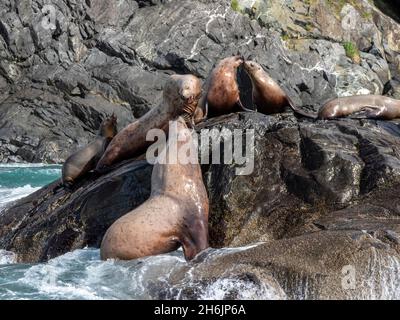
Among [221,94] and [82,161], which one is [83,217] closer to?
[82,161]

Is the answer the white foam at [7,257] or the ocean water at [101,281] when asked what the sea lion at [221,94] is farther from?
the white foam at [7,257]

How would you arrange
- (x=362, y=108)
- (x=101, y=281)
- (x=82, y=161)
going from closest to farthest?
(x=101, y=281)
(x=82, y=161)
(x=362, y=108)

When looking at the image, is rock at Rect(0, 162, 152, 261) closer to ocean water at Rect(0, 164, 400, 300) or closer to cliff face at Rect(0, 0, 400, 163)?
ocean water at Rect(0, 164, 400, 300)

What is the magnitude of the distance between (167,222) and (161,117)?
1.90m

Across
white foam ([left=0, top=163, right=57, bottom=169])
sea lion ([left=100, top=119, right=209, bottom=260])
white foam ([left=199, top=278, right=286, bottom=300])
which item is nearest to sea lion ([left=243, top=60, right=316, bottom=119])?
sea lion ([left=100, top=119, right=209, bottom=260])

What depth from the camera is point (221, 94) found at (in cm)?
869

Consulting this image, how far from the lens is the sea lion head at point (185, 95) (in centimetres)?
727

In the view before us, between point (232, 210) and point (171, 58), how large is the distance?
19.0 meters

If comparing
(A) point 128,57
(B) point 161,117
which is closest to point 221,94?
(B) point 161,117

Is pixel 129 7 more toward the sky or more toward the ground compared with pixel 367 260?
more toward the sky

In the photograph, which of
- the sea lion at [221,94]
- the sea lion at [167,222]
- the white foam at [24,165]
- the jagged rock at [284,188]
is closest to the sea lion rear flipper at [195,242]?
the sea lion at [167,222]

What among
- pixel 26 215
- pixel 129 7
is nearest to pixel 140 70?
pixel 129 7

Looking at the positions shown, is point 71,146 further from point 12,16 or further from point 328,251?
point 328,251

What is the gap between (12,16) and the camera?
81.9 ft
